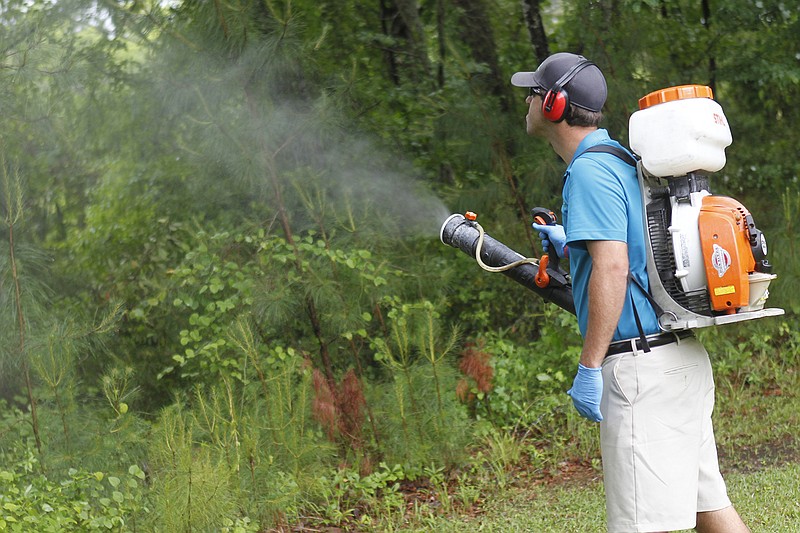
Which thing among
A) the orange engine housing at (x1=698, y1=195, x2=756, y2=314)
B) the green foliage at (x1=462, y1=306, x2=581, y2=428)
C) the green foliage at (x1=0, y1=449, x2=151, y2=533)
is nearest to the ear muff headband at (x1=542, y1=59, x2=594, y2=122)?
the orange engine housing at (x1=698, y1=195, x2=756, y2=314)

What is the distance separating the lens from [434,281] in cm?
641

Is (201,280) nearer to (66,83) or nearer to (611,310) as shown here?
(66,83)

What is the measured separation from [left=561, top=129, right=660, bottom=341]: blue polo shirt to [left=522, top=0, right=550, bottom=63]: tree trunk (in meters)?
4.77

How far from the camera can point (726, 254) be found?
2740 mm

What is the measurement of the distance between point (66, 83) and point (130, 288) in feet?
5.67

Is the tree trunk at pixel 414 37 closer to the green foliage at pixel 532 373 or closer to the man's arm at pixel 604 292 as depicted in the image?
the green foliage at pixel 532 373

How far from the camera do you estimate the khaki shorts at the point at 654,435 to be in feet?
9.34

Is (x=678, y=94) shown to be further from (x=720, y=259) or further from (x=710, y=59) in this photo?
(x=710, y=59)

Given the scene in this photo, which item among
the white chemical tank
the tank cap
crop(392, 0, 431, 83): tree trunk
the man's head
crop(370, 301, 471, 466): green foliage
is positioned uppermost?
crop(392, 0, 431, 83): tree trunk

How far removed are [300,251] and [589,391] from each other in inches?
126

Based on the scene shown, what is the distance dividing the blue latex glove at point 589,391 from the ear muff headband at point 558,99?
0.86m

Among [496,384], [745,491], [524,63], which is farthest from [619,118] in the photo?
[745,491]

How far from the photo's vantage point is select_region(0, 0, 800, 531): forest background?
491 centimetres

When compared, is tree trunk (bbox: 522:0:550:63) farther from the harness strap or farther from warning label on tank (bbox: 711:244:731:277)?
warning label on tank (bbox: 711:244:731:277)
